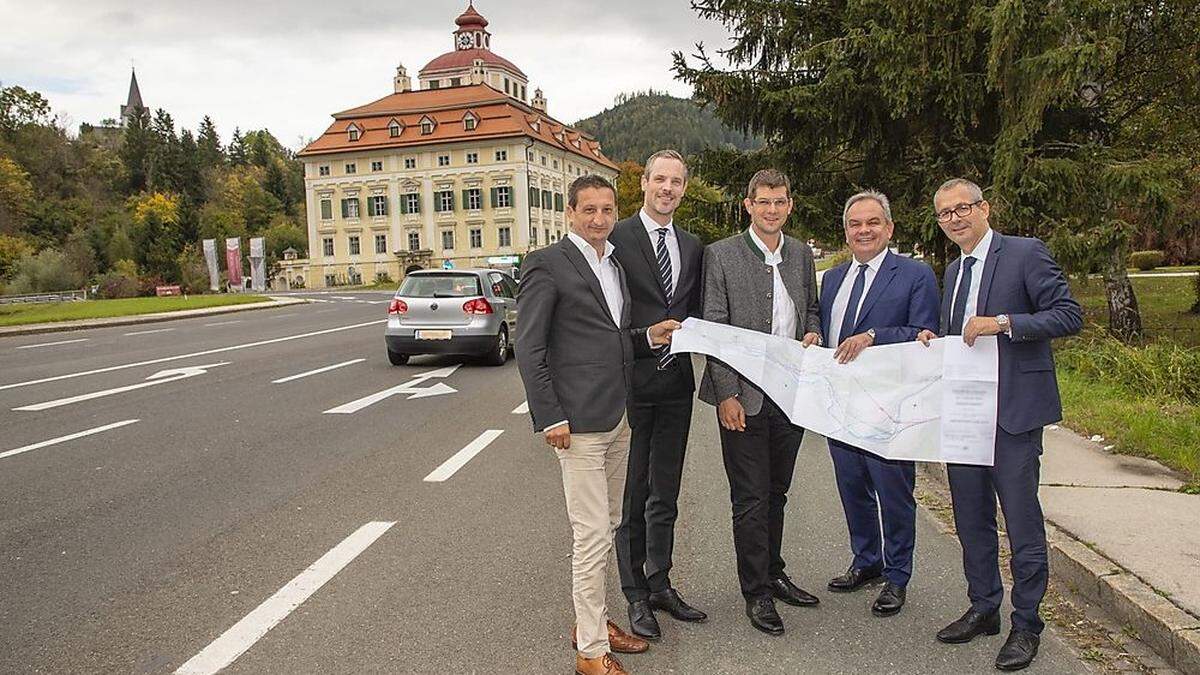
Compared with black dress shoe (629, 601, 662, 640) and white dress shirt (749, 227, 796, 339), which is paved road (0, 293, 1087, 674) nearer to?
black dress shoe (629, 601, 662, 640)

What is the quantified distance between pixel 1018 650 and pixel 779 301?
73.1 inches

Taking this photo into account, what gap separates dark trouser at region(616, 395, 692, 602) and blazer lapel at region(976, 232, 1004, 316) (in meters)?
1.40

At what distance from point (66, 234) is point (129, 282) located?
43.1 m

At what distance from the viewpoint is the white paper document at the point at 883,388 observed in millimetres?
3986

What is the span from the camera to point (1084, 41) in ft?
39.7

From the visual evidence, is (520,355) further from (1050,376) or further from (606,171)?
(606,171)

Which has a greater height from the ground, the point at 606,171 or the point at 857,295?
the point at 606,171

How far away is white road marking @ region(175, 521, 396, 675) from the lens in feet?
12.2

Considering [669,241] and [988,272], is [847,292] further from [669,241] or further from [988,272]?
[669,241]

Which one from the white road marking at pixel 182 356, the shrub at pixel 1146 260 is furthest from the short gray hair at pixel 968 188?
the shrub at pixel 1146 260

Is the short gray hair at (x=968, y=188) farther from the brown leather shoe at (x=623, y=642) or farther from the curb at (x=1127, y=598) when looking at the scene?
the brown leather shoe at (x=623, y=642)

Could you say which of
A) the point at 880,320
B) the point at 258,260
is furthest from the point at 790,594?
the point at 258,260

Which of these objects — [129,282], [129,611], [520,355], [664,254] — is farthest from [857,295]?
[129,282]

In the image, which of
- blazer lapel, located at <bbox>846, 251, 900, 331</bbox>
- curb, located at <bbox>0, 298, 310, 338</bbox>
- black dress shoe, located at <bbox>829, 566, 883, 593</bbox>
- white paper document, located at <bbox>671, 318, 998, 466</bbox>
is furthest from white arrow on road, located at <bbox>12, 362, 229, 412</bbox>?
curb, located at <bbox>0, 298, 310, 338</bbox>
